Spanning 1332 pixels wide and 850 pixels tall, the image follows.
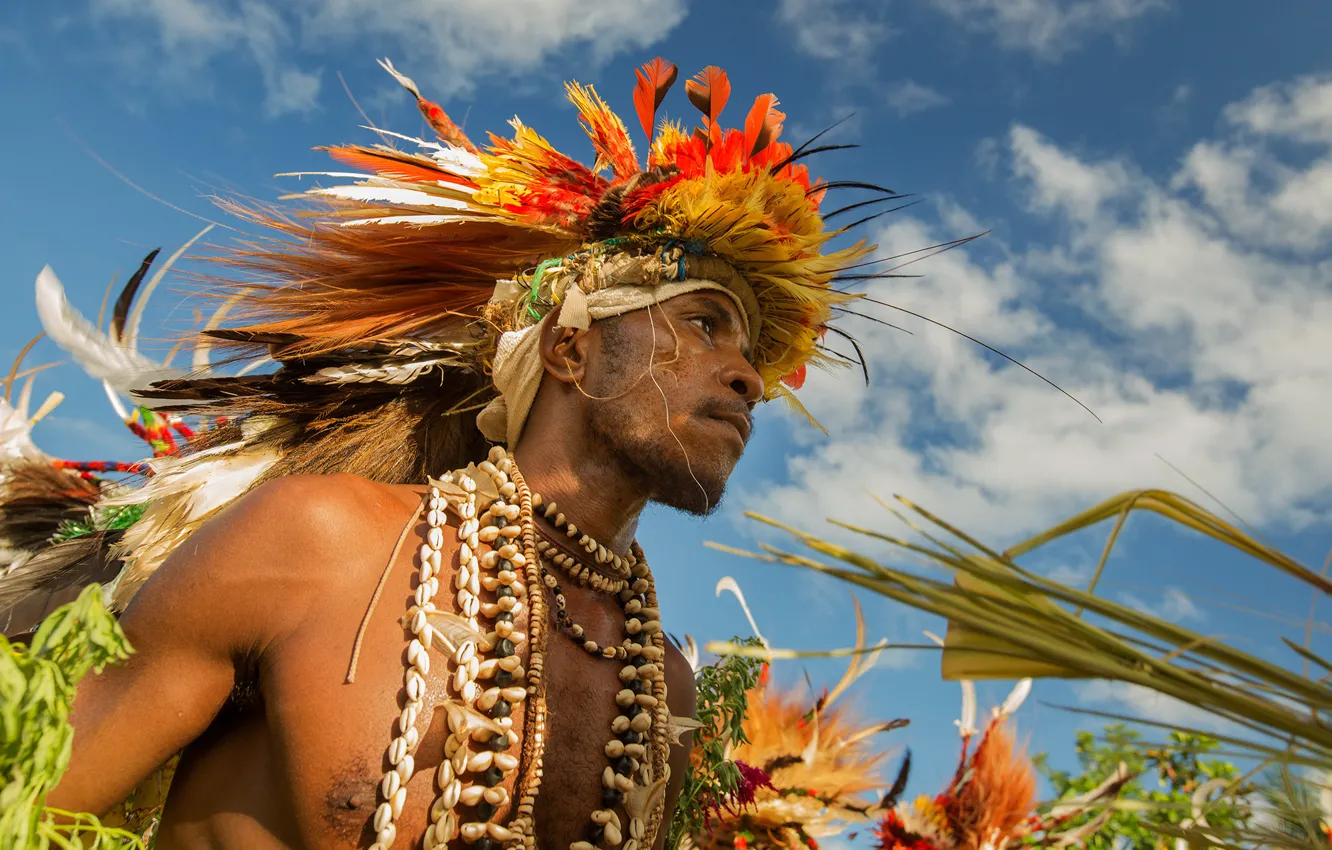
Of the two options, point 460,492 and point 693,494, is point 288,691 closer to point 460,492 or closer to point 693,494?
point 460,492

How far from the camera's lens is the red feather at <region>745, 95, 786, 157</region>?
357cm

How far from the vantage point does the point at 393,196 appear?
137 inches

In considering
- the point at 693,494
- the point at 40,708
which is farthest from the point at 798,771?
the point at 40,708

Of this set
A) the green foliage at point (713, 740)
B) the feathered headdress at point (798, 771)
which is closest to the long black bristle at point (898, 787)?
the feathered headdress at point (798, 771)

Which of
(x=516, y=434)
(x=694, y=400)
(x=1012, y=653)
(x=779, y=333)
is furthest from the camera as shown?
(x=779, y=333)

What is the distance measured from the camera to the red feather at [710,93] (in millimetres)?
3598

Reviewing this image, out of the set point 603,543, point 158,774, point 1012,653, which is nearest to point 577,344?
point 603,543

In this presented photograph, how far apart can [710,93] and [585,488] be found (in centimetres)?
151

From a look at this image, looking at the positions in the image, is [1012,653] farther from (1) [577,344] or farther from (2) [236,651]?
(1) [577,344]

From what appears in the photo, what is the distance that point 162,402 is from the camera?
3.38m

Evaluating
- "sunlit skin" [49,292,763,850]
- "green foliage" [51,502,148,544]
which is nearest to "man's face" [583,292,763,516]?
"sunlit skin" [49,292,763,850]

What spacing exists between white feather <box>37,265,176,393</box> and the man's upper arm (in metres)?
1.29

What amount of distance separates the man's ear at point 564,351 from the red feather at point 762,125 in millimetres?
903

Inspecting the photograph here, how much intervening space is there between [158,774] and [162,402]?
1.29 meters
